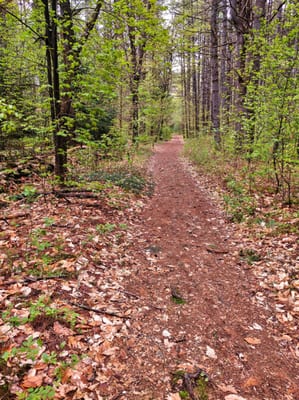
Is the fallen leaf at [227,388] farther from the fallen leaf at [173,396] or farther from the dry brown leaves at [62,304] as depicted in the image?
the dry brown leaves at [62,304]

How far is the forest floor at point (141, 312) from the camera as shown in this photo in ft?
7.66

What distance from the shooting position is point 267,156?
6531 millimetres

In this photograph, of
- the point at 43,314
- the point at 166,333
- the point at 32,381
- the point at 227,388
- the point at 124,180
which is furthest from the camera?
the point at 124,180

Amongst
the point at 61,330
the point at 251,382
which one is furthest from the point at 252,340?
the point at 61,330

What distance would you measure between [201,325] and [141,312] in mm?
787

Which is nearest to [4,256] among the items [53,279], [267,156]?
[53,279]

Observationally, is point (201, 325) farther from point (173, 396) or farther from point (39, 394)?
point (39, 394)

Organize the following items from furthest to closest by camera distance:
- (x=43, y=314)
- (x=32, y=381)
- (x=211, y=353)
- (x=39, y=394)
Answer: (x=43, y=314) → (x=211, y=353) → (x=32, y=381) → (x=39, y=394)

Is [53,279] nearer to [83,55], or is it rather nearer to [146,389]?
[146,389]

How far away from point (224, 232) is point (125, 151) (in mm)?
7623

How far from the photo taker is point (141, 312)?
3266 millimetres

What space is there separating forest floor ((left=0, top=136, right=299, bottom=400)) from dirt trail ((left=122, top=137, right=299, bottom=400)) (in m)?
0.01

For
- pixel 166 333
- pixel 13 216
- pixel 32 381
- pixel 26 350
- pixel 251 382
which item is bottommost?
pixel 251 382


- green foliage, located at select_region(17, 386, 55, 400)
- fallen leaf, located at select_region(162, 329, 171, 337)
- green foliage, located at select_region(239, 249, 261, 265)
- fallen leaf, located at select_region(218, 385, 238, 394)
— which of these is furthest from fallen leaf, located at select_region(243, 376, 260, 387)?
green foliage, located at select_region(239, 249, 261, 265)
